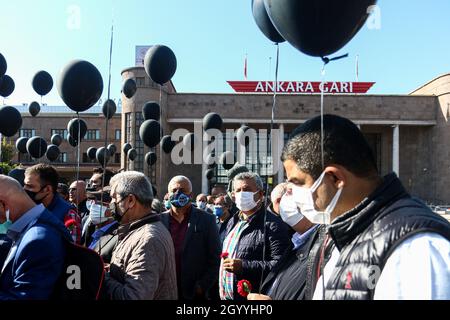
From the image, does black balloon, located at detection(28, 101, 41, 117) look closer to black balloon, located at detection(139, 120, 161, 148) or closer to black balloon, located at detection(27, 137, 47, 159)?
black balloon, located at detection(27, 137, 47, 159)

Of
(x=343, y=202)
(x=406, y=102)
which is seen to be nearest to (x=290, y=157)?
(x=343, y=202)

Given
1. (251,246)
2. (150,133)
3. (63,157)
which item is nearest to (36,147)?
(150,133)

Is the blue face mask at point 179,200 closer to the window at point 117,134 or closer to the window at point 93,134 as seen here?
the window at point 93,134

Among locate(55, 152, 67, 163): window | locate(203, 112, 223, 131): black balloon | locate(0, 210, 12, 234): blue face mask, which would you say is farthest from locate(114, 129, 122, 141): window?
locate(0, 210, 12, 234): blue face mask

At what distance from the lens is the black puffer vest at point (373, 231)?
1.18 m

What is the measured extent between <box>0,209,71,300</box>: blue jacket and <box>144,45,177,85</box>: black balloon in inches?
183

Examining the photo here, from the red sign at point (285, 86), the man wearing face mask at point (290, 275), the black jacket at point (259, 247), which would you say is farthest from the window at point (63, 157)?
the man wearing face mask at point (290, 275)

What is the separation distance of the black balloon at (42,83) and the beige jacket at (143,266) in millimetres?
8007

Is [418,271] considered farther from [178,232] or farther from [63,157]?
[63,157]

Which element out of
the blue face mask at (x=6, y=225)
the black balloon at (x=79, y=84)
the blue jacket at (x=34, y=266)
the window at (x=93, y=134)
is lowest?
the blue jacket at (x=34, y=266)

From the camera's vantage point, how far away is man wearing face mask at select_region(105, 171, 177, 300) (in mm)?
2340

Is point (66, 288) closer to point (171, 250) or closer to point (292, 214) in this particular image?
point (171, 250)

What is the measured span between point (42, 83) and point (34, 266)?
8449mm

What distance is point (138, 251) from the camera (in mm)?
2410
